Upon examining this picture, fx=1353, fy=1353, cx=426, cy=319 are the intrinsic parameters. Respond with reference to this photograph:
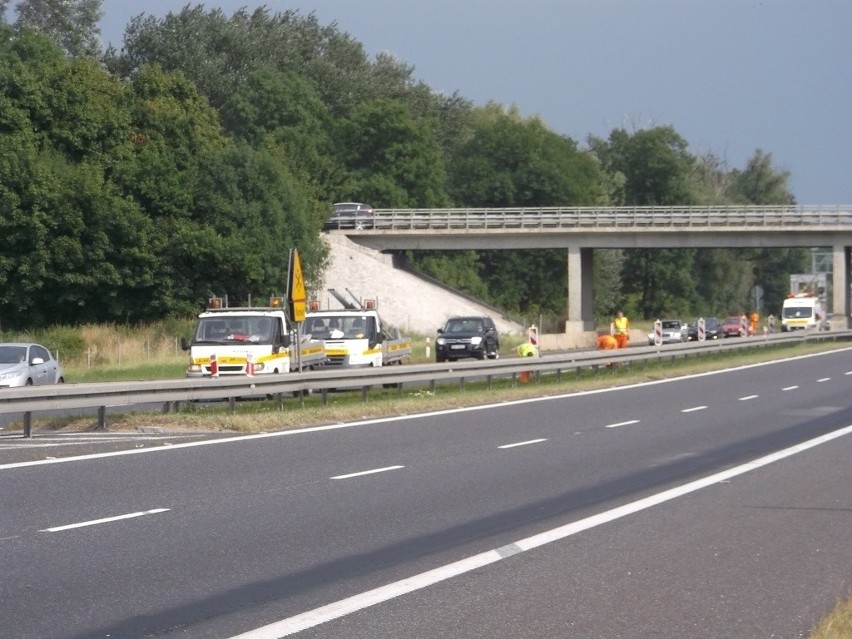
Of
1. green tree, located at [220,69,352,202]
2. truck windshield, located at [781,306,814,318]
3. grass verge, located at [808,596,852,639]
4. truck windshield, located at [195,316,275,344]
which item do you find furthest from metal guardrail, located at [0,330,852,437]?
green tree, located at [220,69,352,202]

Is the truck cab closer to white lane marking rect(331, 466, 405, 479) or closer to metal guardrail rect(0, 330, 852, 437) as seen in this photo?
metal guardrail rect(0, 330, 852, 437)

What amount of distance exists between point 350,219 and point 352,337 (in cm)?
4404

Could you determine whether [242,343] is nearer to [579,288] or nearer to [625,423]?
[625,423]

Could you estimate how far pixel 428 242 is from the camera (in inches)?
3041

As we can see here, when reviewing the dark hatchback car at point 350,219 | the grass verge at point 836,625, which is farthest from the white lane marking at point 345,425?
the dark hatchback car at point 350,219

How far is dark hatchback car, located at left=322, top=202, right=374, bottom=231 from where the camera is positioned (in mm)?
77938

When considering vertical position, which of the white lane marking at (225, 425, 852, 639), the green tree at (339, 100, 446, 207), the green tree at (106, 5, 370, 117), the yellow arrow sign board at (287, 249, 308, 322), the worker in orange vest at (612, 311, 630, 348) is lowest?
the white lane marking at (225, 425, 852, 639)

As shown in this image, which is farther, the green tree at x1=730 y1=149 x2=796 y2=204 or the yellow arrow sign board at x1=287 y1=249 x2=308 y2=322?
the green tree at x1=730 y1=149 x2=796 y2=204

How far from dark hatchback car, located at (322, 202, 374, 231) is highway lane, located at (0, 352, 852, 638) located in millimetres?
55331

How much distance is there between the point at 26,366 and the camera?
27672 millimetres

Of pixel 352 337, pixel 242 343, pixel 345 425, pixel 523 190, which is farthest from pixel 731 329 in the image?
pixel 345 425

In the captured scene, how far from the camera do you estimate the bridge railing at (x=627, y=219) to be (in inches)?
2975

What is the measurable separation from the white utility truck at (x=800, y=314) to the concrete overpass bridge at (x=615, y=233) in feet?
3.93

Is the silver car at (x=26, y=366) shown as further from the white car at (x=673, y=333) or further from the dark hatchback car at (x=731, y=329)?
the dark hatchback car at (x=731, y=329)
